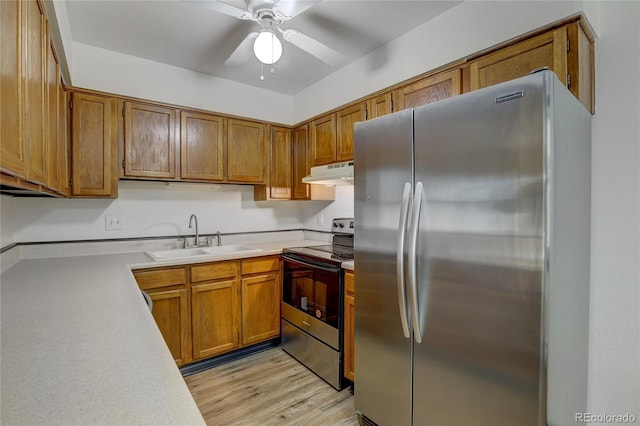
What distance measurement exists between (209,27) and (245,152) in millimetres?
1092

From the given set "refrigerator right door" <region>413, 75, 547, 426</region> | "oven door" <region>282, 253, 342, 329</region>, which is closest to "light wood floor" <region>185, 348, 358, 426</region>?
"oven door" <region>282, 253, 342, 329</region>

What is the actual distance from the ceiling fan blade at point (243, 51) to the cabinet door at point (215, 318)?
165 centimetres

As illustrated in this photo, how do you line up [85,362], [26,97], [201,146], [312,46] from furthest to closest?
[201,146]
[312,46]
[26,97]
[85,362]

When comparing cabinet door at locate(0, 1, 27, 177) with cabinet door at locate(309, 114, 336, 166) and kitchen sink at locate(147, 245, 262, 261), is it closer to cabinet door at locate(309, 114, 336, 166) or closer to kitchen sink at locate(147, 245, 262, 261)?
kitchen sink at locate(147, 245, 262, 261)

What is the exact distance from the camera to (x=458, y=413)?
4.44 feet

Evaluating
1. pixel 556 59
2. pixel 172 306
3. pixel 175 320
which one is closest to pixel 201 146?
pixel 172 306

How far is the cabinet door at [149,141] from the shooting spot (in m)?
2.43

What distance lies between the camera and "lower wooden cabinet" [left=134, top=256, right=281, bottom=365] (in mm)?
2324

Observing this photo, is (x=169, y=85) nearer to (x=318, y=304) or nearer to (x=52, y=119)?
(x=52, y=119)

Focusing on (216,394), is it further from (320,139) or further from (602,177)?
(602,177)

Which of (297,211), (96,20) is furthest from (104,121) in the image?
(297,211)

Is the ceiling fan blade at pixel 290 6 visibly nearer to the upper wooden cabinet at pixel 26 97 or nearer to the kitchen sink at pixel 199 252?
the upper wooden cabinet at pixel 26 97

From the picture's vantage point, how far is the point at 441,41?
6.70 feet

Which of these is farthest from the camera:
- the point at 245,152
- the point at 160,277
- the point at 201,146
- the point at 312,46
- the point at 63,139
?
the point at 245,152
